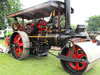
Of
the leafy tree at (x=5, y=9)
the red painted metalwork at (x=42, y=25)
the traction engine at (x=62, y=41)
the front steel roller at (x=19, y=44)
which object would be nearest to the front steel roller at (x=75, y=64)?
the traction engine at (x=62, y=41)

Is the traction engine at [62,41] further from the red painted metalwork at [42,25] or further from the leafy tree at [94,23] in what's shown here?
the leafy tree at [94,23]

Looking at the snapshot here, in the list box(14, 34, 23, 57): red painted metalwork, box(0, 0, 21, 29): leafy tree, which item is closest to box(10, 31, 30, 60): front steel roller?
box(14, 34, 23, 57): red painted metalwork

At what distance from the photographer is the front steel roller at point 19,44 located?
3.84 meters

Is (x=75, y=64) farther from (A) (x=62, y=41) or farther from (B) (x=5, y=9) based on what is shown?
(B) (x=5, y=9)

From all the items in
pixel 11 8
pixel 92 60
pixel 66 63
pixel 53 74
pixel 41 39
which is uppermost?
pixel 11 8

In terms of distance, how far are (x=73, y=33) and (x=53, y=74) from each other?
4.08ft

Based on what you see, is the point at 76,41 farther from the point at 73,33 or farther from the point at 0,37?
the point at 0,37

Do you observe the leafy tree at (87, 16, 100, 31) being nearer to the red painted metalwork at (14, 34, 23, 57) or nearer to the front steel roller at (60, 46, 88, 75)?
the red painted metalwork at (14, 34, 23, 57)

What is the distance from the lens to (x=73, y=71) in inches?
111

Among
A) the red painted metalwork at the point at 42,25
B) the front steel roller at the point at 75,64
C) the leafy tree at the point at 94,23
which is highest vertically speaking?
the leafy tree at the point at 94,23

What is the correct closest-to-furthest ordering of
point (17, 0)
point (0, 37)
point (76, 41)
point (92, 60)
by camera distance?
point (92, 60) → point (76, 41) → point (0, 37) → point (17, 0)

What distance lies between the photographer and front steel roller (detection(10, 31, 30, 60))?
12.6ft

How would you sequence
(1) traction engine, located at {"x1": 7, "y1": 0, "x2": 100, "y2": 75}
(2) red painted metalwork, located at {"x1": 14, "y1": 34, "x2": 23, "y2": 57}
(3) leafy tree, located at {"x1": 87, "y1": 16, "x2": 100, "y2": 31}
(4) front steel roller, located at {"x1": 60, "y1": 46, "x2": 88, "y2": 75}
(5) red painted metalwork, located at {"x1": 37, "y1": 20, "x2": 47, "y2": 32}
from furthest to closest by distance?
1. (3) leafy tree, located at {"x1": 87, "y1": 16, "x2": 100, "y2": 31}
2. (2) red painted metalwork, located at {"x1": 14, "y1": 34, "x2": 23, "y2": 57}
3. (5) red painted metalwork, located at {"x1": 37, "y1": 20, "x2": 47, "y2": 32}
4. (4) front steel roller, located at {"x1": 60, "y1": 46, "x2": 88, "y2": 75}
5. (1) traction engine, located at {"x1": 7, "y1": 0, "x2": 100, "y2": 75}

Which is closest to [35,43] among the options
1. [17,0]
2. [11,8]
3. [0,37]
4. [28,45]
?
[28,45]
